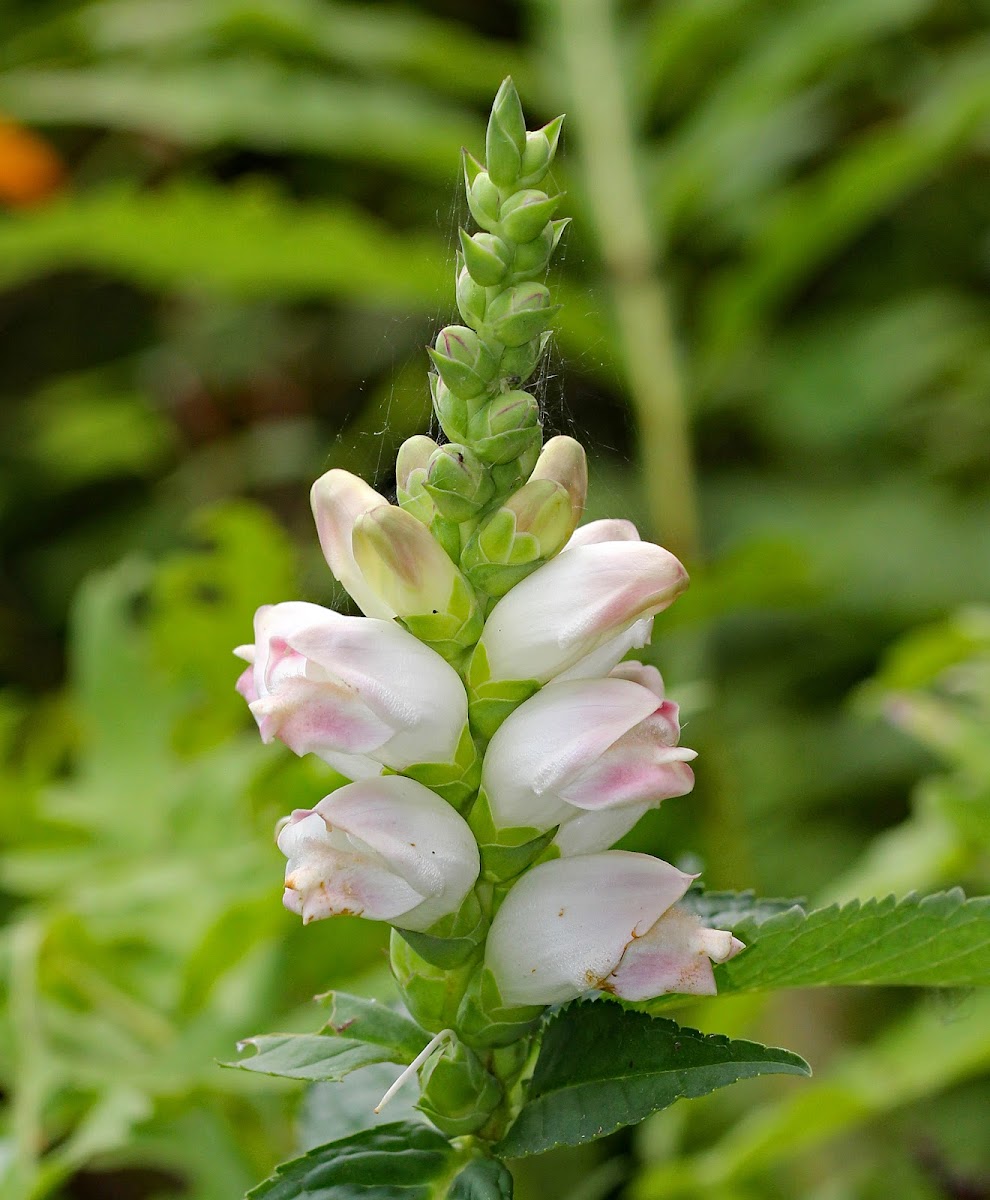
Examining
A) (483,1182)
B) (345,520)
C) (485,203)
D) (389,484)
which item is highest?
(485,203)

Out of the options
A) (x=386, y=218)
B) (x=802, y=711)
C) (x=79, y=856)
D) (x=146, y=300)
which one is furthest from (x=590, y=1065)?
(x=146, y=300)

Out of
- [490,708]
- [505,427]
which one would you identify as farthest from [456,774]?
[505,427]

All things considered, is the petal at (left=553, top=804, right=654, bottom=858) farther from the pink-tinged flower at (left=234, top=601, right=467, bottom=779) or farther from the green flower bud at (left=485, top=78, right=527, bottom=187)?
the green flower bud at (left=485, top=78, right=527, bottom=187)

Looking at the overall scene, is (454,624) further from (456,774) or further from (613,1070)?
(613,1070)

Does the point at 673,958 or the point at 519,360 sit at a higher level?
the point at 519,360

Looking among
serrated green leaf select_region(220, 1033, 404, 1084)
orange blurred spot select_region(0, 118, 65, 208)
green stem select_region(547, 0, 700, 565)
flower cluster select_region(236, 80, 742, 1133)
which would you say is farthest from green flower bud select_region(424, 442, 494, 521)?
orange blurred spot select_region(0, 118, 65, 208)

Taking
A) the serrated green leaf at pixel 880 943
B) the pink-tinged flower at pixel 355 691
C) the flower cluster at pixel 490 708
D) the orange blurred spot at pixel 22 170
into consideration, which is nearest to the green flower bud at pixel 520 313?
the flower cluster at pixel 490 708

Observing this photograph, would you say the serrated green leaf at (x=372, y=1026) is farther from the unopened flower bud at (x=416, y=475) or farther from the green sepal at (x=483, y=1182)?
the unopened flower bud at (x=416, y=475)
